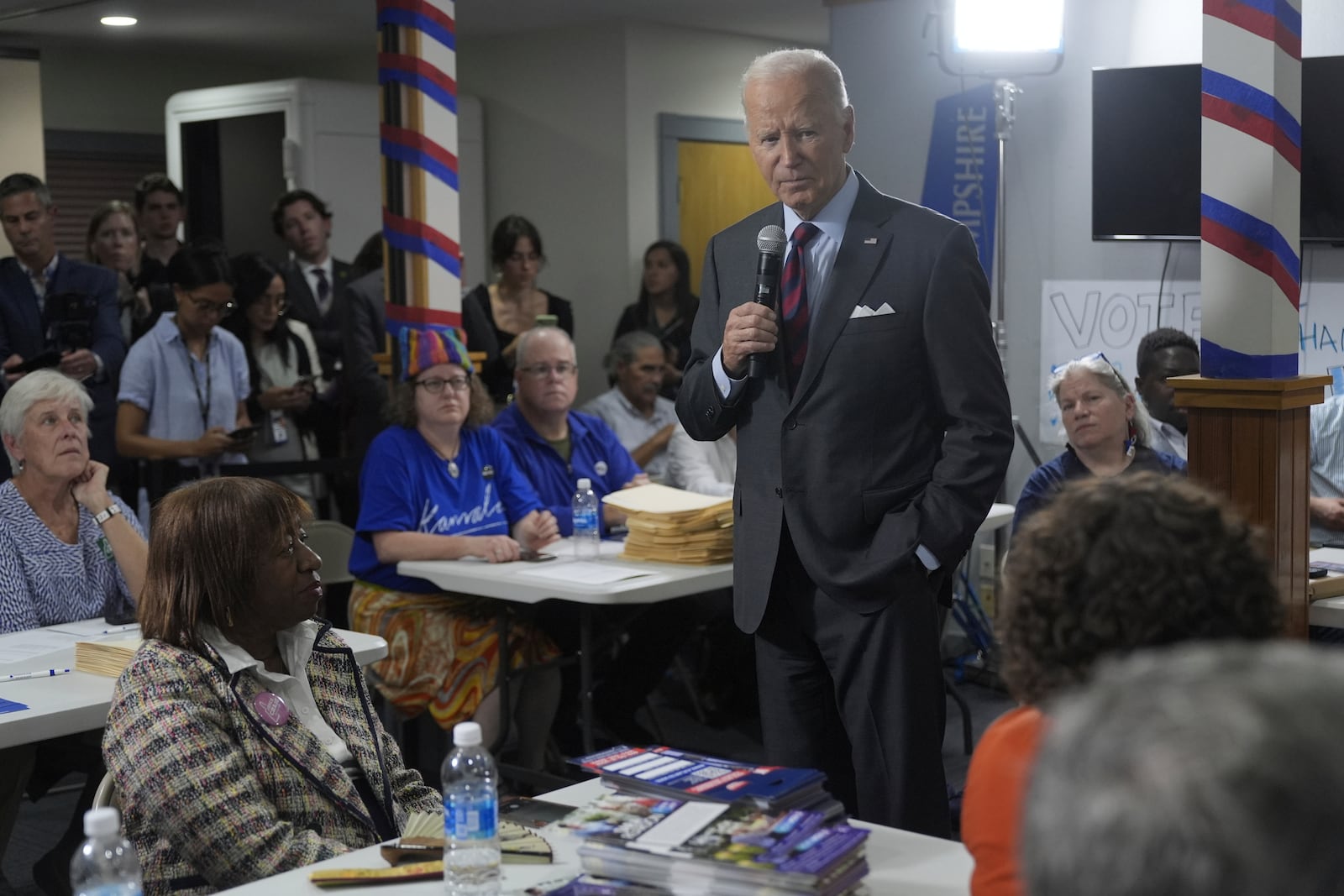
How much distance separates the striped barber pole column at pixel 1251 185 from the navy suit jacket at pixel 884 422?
1.06 m

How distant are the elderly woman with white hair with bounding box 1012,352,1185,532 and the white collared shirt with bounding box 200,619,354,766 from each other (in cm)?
246

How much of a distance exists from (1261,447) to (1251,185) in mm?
585

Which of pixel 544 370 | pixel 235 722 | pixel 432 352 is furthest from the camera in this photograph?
pixel 544 370

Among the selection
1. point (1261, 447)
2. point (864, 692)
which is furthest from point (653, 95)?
point (864, 692)

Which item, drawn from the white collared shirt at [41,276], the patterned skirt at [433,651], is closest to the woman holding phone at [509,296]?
the white collared shirt at [41,276]

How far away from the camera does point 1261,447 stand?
3.30 metres

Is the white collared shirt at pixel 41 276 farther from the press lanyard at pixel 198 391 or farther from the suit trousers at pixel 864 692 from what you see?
the suit trousers at pixel 864 692

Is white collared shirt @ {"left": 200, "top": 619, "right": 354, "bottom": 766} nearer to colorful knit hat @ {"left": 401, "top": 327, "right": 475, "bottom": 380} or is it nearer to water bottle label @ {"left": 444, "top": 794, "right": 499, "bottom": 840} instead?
water bottle label @ {"left": 444, "top": 794, "right": 499, "bottom": 840}

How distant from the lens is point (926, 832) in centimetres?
250

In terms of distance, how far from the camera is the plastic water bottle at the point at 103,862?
155cm

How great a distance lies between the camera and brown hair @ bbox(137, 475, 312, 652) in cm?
216

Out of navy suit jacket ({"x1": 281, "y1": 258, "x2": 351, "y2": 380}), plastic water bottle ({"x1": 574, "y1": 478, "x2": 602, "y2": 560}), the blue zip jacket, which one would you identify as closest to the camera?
navy suit jacket ({"x1": 281, "y1": 258, "x2": 351, "y2": 380})

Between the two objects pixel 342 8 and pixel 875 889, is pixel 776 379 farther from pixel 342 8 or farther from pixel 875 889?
pixel 342 8

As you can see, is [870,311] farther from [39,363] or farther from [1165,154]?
[39,363]
